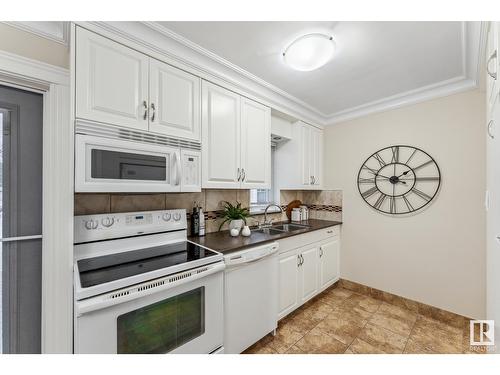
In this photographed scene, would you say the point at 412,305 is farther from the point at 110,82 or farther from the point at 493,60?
the point at 110,82

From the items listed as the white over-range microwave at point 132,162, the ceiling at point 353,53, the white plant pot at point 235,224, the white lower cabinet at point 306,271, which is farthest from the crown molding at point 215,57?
the white lower cabinet at point 306,271

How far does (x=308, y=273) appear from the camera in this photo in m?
2.32

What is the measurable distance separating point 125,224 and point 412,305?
292 cm

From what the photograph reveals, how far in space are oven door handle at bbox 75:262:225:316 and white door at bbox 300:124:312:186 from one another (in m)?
1.79

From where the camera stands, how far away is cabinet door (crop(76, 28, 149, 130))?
1158 mm

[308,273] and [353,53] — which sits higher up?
[353,53]

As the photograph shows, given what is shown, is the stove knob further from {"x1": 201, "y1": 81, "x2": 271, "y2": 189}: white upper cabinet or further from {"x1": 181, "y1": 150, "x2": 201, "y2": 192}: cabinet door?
{"x1": 201, "y1": 81, "x2": 271, "y2": 189}: white upper cabinet

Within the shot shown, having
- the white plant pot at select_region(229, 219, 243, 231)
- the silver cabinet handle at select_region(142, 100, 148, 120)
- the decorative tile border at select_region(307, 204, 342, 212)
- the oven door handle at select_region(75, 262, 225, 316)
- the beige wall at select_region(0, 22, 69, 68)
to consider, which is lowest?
the oven door handle at select_region(75, 262, 225, 316)

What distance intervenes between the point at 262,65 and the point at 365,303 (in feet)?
8.94

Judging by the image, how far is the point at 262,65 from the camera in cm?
179

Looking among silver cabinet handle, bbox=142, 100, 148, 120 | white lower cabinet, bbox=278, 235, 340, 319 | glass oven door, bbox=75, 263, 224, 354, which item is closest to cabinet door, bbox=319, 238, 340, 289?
white lower cabinet, bbox=278, 235, 340, 319

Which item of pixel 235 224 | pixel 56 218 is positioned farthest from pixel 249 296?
pixel 56 218
